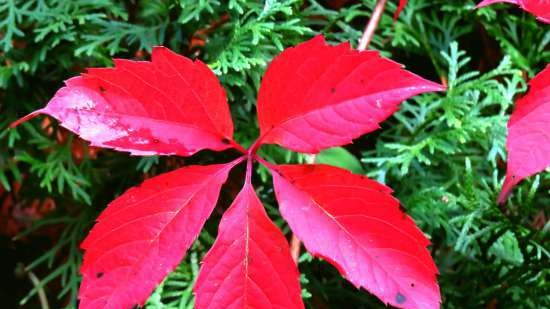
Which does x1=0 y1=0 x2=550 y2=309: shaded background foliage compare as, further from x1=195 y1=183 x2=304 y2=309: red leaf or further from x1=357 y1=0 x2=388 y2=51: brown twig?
x1=195 y1=183 x2=304 y2=309: red leaf

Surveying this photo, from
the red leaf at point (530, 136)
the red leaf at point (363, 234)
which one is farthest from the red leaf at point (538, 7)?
the red leaf at point (363, 234)

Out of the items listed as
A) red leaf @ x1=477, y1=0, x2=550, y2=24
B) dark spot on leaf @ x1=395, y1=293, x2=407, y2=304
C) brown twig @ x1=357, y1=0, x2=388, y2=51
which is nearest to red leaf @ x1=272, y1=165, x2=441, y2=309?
dark spot on leaf @ x1=395, y1=293, x2=407, y2=304

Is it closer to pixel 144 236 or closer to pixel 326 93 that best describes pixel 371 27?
pixel 326 93

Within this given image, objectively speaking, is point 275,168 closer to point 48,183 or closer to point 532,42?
point 48,183

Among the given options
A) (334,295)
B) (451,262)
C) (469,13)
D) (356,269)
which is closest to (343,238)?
(356,269)

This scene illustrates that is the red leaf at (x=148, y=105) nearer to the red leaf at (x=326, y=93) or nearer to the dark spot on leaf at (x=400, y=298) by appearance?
the red leaf at (x=326, y=93)

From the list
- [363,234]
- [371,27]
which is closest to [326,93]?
[363,234]
